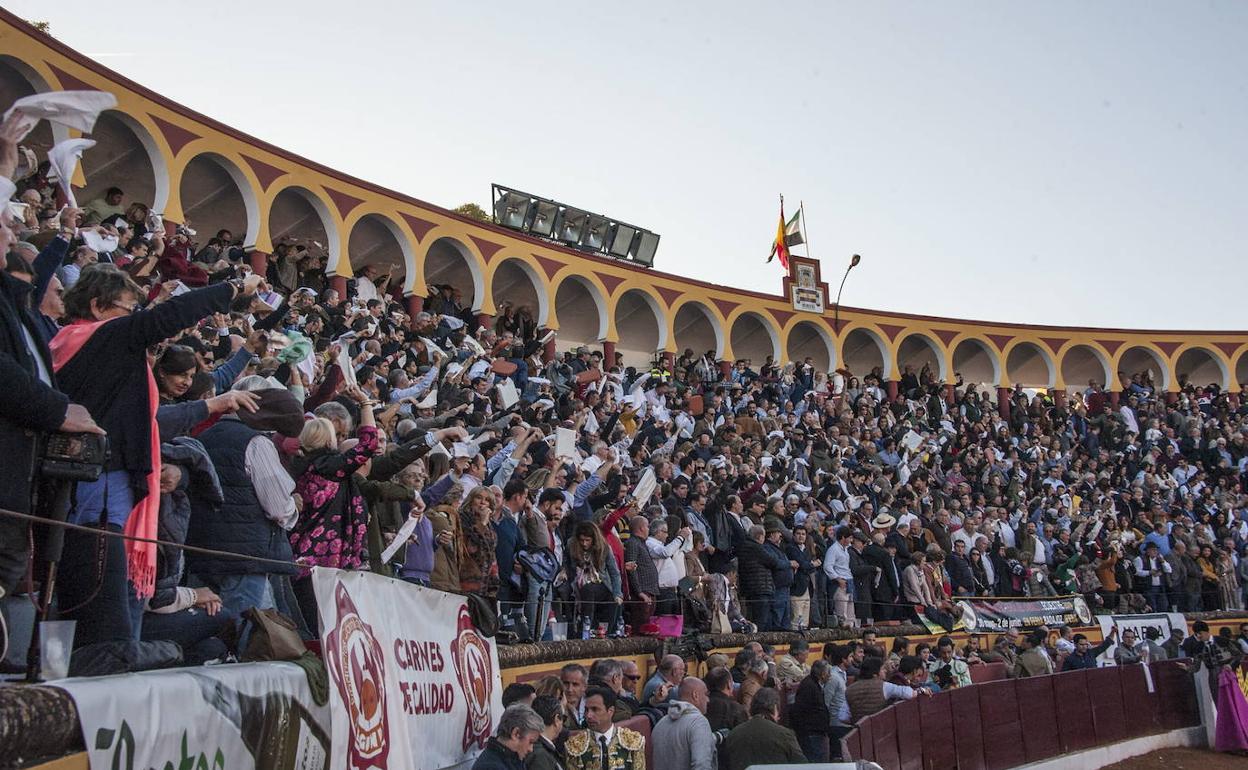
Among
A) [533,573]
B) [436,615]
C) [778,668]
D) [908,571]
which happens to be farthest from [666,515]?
[436,615]

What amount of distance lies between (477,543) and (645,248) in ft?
73.9

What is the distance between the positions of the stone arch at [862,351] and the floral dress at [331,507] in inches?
1185

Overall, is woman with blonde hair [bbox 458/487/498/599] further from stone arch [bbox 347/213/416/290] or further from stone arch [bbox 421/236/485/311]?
stone arch [bbox 421/236/485/311]

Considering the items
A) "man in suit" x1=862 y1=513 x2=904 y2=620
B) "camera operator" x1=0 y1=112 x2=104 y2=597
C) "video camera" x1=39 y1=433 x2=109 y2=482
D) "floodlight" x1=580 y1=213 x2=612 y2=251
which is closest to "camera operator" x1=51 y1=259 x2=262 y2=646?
"camera operator" x1=0 y1=112 x2=104 y2=597

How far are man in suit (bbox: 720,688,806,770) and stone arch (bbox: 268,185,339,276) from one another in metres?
16.6

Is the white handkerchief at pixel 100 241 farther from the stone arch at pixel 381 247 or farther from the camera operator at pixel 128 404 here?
the stone arch at pixel 381 247

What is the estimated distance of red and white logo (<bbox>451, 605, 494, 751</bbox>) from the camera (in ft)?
21.2

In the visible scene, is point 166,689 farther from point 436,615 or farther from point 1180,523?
point 1180,523

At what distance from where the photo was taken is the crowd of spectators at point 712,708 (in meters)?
6.23

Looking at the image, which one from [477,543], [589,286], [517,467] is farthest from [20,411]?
[589,286]

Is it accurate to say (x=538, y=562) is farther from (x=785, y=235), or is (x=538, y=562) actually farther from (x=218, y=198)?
(x=785, y=235)

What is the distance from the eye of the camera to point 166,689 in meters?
3.71

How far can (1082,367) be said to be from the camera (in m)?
38.9

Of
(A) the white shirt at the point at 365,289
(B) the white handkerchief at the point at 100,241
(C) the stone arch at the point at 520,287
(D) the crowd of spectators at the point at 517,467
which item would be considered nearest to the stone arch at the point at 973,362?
(D) the crowd of spectators at the point at 517,467
